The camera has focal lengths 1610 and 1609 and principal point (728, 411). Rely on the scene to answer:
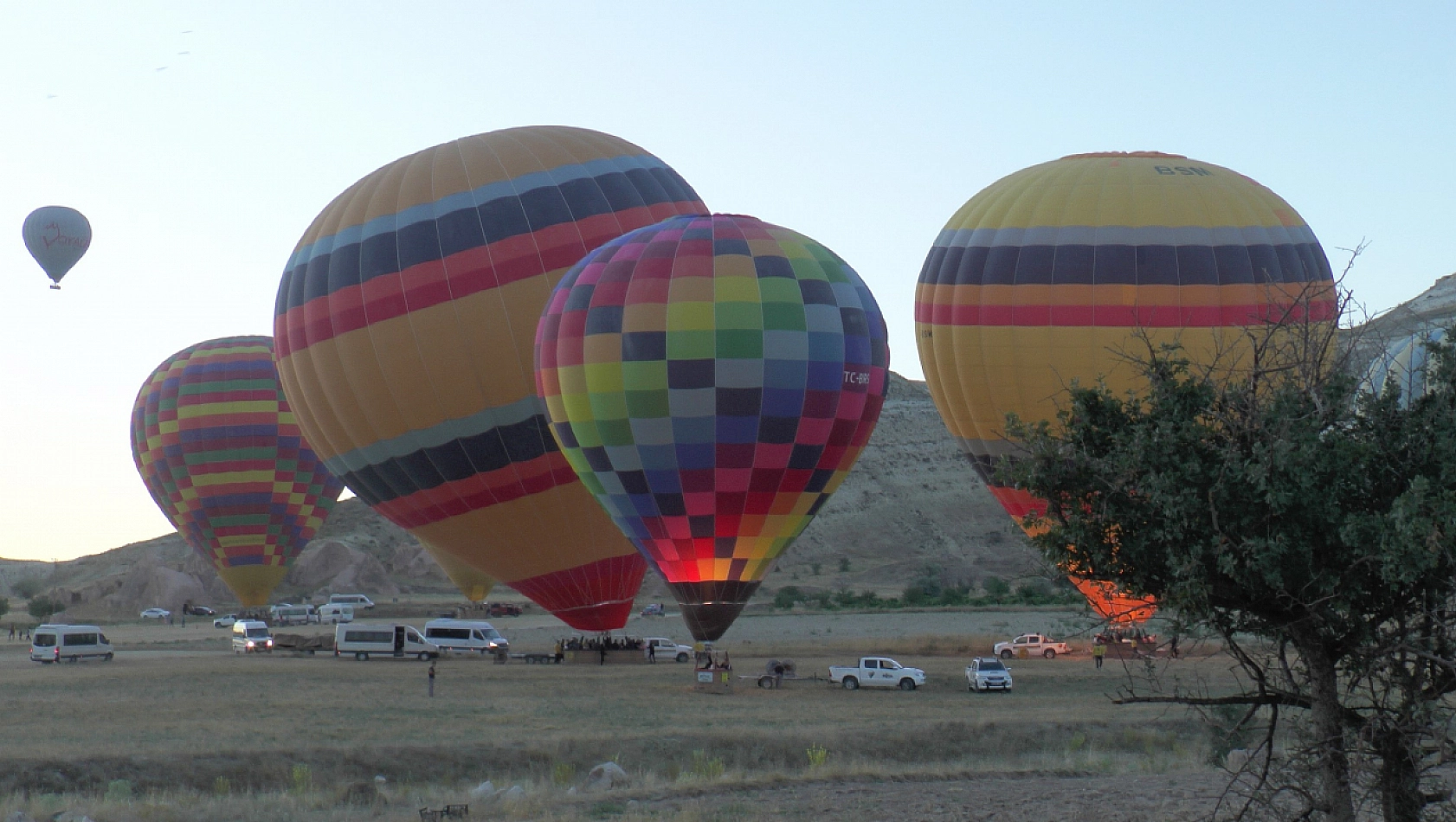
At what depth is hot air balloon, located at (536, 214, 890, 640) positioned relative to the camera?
104 ft

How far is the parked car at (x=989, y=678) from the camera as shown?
32.7 m

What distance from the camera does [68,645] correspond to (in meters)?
45.5

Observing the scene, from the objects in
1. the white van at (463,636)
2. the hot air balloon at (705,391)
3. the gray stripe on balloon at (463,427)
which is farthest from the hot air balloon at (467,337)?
the white van at (463,636)

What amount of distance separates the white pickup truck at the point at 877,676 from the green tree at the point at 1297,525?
2168 centimetres

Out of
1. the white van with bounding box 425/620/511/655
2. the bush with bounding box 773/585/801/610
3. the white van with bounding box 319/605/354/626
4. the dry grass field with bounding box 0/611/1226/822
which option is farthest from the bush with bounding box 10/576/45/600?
the dry grass field with bounding box 0/611/1226/822

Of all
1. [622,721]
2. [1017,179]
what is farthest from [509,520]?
[1017,179]

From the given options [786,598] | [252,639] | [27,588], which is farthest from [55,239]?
[27,588]

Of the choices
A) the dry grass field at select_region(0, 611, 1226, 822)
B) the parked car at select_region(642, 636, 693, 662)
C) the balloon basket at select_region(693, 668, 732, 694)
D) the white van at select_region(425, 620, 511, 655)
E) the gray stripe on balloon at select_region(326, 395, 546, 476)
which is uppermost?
the gray stripe on balloon at select_region(326, 395, 546, 476)

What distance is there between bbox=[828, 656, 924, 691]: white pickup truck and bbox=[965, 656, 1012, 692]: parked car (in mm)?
1385

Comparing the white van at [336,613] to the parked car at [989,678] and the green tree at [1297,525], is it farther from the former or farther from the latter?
the green tree at [1297,525]

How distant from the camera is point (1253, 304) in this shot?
3441 cm

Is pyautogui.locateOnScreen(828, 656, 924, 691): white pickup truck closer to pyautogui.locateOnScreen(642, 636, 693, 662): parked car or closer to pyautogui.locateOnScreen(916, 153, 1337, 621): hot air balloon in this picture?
pyautogui.locateOnScreen(916, 153, 1337, 621): hot air balloon

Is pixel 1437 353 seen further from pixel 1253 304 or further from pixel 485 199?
pixel 485 199

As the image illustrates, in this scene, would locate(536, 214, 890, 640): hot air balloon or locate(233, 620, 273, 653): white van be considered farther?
locate(233, 620, 273, 653): white van
